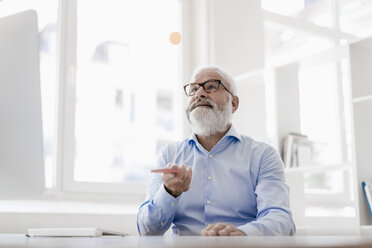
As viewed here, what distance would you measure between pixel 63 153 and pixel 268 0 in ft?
6.77

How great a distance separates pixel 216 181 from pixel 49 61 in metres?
1.58

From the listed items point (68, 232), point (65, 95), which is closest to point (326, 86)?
point (65, 95)

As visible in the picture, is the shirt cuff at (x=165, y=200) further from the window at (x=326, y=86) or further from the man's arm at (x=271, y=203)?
the window at (x=326, y=86)

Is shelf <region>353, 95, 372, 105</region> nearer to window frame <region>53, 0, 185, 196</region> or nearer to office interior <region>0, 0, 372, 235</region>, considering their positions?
office interior <region>0, 0, 372, 235</region>

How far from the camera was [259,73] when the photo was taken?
3148mm

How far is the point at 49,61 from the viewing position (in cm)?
298

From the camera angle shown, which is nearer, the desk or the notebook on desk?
the desk

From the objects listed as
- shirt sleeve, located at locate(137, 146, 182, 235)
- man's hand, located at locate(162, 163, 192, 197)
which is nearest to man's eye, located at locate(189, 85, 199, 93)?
shirt sleeve, located at locate(137, 146, 182, 235)

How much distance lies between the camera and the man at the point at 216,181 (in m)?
1.71

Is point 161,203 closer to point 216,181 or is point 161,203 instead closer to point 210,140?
point 216,181

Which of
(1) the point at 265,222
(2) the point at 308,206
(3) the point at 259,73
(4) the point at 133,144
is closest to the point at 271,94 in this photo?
(3) the point at 259,73

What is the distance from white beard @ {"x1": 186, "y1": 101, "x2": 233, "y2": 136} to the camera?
6.87ft

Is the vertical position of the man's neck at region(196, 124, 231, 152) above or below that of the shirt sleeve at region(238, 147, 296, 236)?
above

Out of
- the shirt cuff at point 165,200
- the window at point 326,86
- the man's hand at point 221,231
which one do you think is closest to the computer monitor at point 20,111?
the man's hand at point 221,231
